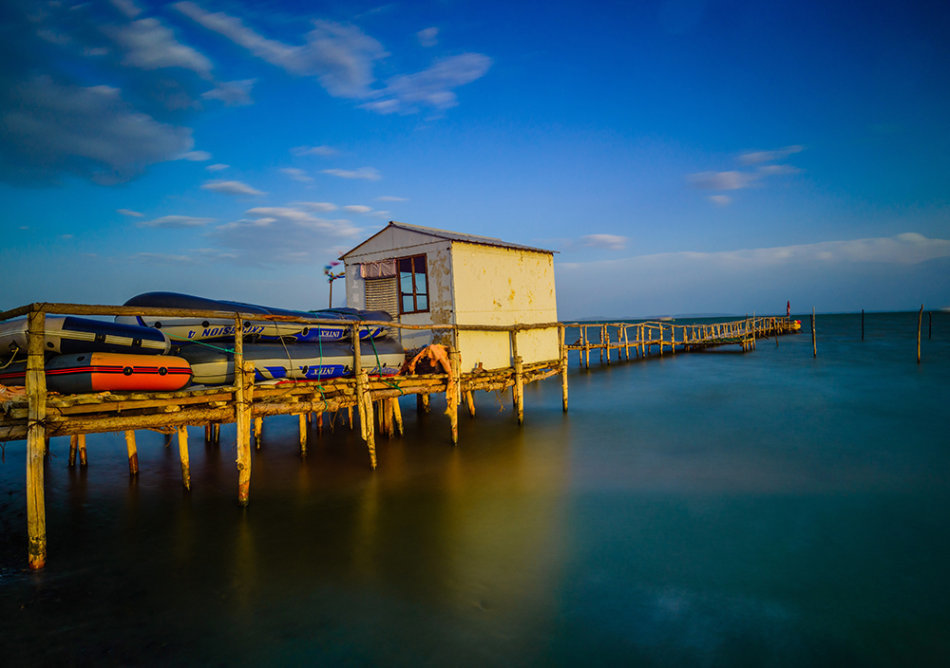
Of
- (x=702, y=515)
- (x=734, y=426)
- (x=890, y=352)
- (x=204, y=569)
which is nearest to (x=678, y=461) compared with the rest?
(x=702, y=515)

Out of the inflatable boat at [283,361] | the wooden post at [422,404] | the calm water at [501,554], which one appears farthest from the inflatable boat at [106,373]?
the wooden post at [422,404]

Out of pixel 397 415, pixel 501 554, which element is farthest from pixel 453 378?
pixel 501 554

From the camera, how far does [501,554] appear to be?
7.39m

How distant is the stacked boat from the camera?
24.0 ft

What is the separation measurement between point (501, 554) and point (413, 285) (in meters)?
8.91

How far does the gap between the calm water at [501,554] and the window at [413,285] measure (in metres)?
3.80

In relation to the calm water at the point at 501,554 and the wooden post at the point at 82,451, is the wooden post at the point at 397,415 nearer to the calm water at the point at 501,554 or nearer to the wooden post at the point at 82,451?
the calm water at the point at 501,554

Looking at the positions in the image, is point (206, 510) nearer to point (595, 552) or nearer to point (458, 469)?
point (458, 469)

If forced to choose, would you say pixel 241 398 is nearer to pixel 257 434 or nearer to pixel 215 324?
pixel 215 324

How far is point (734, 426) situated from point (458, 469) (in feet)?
29.8

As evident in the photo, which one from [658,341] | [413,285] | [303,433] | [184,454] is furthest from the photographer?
[658,341]

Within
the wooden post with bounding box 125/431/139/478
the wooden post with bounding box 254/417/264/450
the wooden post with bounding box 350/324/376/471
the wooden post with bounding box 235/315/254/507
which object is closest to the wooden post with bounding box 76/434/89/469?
the wooden post with bounding box 125/431/139/478

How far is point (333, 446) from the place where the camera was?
1377cm

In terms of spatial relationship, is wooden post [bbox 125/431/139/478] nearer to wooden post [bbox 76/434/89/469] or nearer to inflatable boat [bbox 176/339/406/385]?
wooden post [bbox 76/434/89/469]
